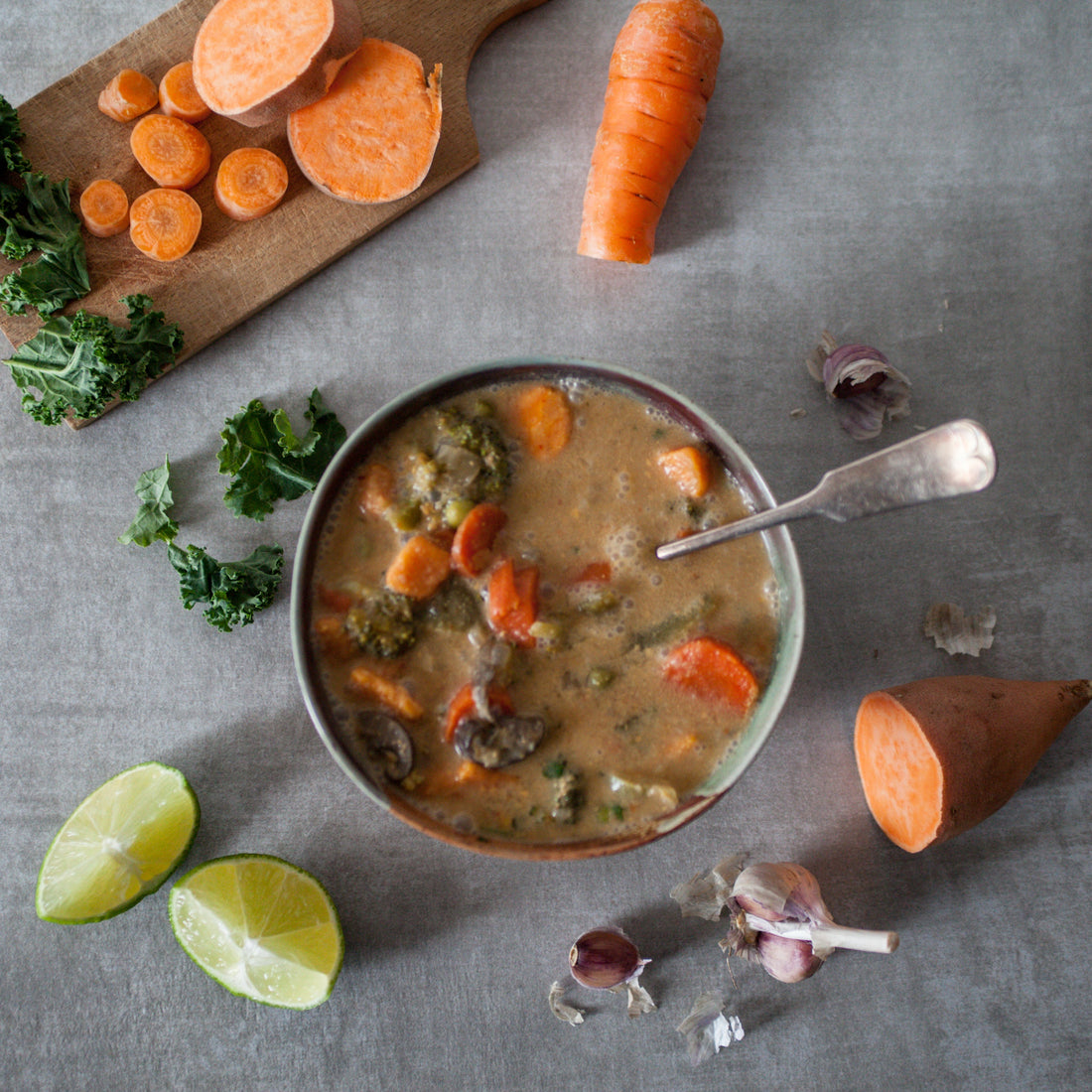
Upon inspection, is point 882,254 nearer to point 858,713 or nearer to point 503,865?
point 858,713

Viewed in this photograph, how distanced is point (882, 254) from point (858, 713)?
4.63ft

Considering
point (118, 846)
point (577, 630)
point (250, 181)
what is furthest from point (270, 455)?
point (118, 846)

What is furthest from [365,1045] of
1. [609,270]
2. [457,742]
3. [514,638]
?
[609,270]

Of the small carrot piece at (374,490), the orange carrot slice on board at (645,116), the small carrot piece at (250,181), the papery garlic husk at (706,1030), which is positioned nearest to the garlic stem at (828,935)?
the papery garlic husk at (706,1030)

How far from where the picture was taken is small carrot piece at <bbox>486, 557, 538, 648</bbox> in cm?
225

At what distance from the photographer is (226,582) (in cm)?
254

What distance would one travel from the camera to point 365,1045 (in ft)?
8.55

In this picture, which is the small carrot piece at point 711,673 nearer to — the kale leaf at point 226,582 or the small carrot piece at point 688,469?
the small carrot piece at point 688,469

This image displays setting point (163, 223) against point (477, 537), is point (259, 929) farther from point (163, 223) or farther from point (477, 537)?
point (163, 223)

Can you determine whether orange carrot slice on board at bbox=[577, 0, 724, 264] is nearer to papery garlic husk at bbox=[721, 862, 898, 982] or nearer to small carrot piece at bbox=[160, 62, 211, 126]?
small carrot piece at bbox=[160, 62, 211, 126]

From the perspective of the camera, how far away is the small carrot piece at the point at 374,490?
232 centimetres

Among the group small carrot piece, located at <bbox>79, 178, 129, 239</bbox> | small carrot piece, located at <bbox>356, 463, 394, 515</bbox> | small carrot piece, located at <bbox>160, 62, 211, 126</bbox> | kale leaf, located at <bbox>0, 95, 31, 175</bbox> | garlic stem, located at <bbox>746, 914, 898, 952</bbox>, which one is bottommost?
garlic stem, located at <bbox>746, 914, 898, 952</bbox>

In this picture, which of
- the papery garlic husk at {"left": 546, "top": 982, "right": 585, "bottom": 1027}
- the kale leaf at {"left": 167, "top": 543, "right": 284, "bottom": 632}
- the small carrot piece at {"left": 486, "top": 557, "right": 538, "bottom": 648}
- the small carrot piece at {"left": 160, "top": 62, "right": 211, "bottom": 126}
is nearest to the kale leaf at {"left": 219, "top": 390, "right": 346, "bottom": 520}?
the kale leaf at {"left": 167, "top": 543, "right": 284, "bottom": 632}

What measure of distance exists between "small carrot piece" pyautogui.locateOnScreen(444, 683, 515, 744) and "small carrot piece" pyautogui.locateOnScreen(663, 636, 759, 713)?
411 mm
